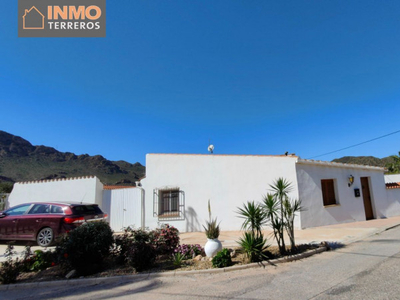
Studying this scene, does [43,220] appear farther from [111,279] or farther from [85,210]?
[111,279]

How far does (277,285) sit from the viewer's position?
13.5ft

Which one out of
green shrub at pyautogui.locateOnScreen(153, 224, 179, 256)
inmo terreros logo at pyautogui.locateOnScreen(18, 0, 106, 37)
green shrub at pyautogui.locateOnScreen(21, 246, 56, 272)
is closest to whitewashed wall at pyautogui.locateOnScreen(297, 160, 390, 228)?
green shrub at pyautogui.locateOnScreen(153, 224, 179, 256)

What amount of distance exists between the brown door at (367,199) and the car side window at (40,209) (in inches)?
611

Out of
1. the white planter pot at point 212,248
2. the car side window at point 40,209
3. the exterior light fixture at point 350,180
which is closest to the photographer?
the white planter pot at point 212,248

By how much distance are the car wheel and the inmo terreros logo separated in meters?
7.06

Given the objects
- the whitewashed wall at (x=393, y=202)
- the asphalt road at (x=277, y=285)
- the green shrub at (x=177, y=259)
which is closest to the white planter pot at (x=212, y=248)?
the green shrub at (x=177, y=259)

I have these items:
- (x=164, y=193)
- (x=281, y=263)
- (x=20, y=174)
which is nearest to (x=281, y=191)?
(x=281, y=263)

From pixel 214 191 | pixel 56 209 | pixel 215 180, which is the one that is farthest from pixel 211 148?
pixel 56 209

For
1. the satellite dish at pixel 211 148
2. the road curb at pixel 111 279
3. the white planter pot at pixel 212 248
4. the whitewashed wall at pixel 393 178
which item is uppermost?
the satellite dish at pixel 211 148

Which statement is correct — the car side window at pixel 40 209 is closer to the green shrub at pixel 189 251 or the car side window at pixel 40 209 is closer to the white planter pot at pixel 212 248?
the green shrub at pixel 189 251

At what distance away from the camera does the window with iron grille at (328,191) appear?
11148 mm

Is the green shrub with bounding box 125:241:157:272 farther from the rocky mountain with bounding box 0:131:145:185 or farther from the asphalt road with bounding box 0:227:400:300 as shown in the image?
the rocky mountain with bounding box 0:131:145:185

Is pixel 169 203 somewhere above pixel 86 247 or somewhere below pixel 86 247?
above

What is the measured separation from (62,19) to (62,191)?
821 centimetres
